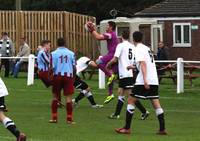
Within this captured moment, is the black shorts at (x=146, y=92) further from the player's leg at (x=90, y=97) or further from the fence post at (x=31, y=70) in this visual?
the fence post at (x=31, y=70)

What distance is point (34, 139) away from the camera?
558 inches

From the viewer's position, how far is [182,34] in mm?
48156

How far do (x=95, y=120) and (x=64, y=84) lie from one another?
52.8 inches

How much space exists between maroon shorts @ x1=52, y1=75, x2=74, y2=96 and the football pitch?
30.1 inches

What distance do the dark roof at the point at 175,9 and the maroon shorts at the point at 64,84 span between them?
106ft

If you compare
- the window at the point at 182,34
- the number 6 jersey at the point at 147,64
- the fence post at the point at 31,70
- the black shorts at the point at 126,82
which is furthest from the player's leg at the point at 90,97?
the window at the point at 182,34

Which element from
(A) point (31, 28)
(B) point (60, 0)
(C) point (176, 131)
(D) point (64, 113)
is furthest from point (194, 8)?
(C) point (176, 131)

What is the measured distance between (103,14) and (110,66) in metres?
46.9

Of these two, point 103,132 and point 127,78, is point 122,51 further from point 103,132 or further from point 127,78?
point 103,132

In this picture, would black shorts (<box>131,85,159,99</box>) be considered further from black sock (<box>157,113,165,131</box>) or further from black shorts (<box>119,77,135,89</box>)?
black shorts (<box>119,77,135,89</box>)

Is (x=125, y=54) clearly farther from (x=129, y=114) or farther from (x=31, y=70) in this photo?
(x=31, y=70)

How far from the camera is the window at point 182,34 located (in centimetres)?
4816

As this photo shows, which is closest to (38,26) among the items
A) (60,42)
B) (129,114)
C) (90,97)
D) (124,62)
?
(90,97)

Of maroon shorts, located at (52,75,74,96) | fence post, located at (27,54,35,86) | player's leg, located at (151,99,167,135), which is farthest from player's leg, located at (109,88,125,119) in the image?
fence post, located at (27,54,35,86)
